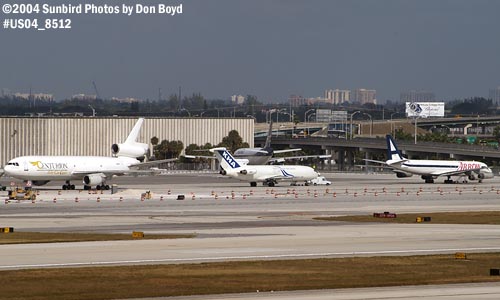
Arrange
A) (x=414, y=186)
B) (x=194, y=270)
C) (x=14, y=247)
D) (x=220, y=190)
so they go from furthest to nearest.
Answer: (x=414, y=186), (x=220, y=190), (x=14, y=247), (x=194, y=270)

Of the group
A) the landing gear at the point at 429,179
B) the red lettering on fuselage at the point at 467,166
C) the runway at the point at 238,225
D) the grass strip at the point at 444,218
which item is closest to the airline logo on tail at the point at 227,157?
the runway at the point at 238,225

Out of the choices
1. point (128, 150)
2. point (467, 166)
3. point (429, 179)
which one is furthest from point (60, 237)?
point (467, 166)

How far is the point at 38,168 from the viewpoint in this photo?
372 ft

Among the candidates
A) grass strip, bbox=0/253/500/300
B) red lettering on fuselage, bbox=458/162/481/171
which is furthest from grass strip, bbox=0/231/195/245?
red lettering on fuselage, bbox=458/162/481/171

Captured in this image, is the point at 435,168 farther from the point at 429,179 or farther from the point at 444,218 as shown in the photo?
the point at 444,218

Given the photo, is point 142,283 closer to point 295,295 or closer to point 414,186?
point 295,295

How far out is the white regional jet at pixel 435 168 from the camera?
486ft

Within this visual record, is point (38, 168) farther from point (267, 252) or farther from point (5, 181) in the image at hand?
point (267, 252)

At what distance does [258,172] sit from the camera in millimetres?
129000

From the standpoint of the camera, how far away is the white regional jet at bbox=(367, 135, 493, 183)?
148000mm

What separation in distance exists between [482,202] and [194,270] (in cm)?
6286

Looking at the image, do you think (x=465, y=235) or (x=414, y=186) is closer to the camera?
(x=465, y=235)

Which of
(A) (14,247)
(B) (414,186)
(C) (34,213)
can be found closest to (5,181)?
(B) (414,186)

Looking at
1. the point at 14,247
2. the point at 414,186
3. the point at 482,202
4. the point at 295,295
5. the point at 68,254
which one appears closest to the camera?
the point at 295,295
